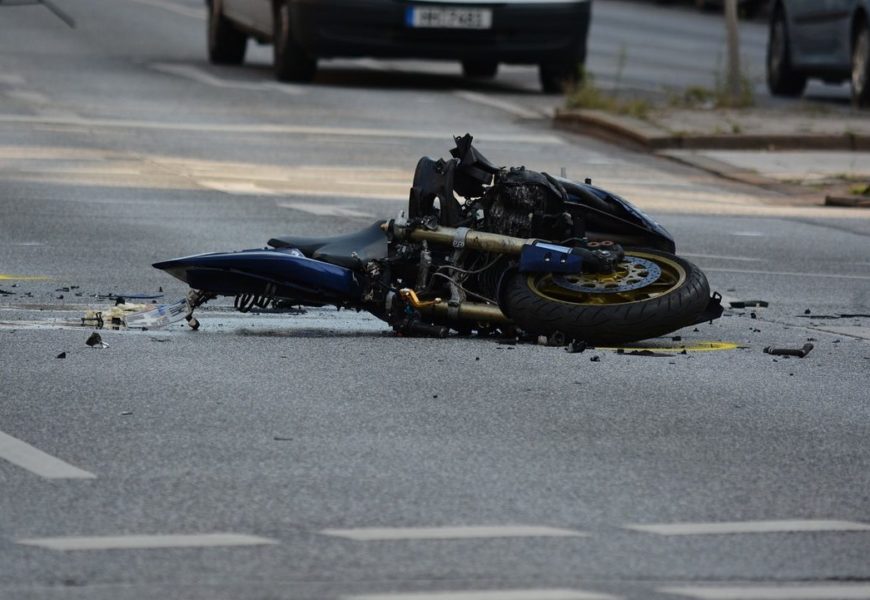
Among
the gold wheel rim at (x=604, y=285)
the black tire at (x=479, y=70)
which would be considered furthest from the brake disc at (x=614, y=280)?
the black tire at (x=479, y=70)

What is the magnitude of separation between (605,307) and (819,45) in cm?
1505

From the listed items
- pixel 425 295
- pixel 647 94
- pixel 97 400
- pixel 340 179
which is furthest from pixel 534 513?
pixel 647 94

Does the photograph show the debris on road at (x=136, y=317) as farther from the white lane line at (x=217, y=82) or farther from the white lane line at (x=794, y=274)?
the white lane line at (x=217, y=82)

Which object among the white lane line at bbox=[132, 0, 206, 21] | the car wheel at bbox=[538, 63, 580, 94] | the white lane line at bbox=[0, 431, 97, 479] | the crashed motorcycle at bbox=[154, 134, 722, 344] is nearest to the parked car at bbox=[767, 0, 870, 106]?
the car wheel at bbox=[538, 63, 580, 94]

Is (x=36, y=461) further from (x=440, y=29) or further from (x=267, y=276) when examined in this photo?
(x=440, y=29)

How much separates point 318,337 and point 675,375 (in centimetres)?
152

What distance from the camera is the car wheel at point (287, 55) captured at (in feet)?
73.5

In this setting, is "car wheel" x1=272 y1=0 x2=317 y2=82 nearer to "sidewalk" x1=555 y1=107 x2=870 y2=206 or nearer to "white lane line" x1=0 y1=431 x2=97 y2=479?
"sidewalk" x1=555 y1=107 x2=870 y2=206

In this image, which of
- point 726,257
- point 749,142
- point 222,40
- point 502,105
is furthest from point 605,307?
point 222,40

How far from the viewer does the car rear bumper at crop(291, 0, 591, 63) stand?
21406 mm

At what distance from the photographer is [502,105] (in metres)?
21.9

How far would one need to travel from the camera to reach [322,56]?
72.4 ft

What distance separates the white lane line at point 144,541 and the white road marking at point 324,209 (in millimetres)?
8197

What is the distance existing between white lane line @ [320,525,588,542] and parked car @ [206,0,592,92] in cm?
1623
